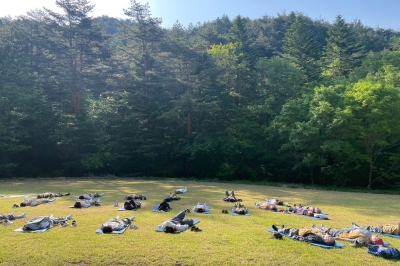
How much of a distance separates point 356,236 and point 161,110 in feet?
84.0

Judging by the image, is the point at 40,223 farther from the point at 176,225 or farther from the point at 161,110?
the point at 161,110

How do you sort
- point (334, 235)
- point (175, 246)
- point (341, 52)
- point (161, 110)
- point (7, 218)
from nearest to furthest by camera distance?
point (175, 246), point (334, 235), point (7, 218), point (161, 110), point (341, 52)

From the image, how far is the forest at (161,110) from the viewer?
2730cm

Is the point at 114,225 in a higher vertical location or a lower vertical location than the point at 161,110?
lower

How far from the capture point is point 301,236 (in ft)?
26.1

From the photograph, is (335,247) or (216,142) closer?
(335,247)

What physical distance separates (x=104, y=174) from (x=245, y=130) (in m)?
15.2

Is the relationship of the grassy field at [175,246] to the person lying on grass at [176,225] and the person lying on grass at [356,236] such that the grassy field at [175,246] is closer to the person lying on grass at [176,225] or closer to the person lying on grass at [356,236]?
the person lying on grass at [176,225]

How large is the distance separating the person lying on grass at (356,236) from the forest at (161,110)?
16965 mm

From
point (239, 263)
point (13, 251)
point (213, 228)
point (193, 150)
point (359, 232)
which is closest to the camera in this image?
point (239, 263)

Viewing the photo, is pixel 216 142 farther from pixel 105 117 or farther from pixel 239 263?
pixel 239 263

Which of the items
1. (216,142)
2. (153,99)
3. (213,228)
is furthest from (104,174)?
(213,228)

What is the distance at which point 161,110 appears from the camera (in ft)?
104

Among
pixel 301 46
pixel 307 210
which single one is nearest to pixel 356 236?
pixel 307 210
